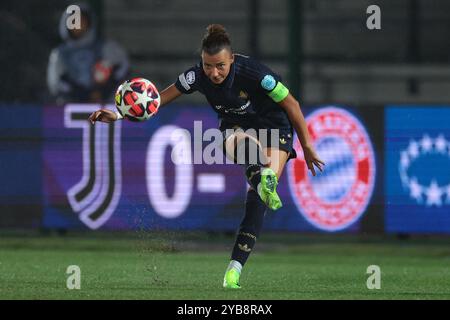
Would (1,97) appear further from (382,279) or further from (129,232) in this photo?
(382,279)

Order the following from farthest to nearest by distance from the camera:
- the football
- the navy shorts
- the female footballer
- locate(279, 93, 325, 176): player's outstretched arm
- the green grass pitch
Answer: the navy shorts < locate(279, 93, 325, 176): player's outstretched arm < the football < the female footballer < the green grass pitch

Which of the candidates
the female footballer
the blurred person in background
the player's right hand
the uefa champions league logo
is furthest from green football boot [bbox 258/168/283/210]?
the blurred person in background

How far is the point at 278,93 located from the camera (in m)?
8.67

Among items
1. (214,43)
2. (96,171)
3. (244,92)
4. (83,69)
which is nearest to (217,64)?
(214,43)

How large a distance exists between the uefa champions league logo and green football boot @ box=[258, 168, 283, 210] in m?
4.96

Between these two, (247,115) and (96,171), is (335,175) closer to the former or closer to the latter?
(96,171)

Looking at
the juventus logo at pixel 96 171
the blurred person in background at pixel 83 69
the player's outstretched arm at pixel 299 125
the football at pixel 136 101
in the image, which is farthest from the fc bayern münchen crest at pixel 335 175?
the football at pixel 136 101

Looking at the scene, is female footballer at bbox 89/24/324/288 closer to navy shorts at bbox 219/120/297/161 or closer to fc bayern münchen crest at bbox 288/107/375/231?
navy shorts at bbox 219/120/297/161

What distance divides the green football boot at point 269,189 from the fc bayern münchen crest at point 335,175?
4.68 meters

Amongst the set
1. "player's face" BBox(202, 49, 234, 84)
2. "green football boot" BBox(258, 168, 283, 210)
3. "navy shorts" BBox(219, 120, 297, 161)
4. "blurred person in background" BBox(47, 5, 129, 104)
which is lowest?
"green football boot" BBox(258, 168, 283, 210)

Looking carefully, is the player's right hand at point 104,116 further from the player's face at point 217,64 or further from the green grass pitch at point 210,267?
the green grass pitch at point 210,267

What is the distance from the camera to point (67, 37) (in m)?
14.8

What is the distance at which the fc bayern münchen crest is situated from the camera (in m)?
13.2

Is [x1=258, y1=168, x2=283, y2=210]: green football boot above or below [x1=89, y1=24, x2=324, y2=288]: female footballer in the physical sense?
below
